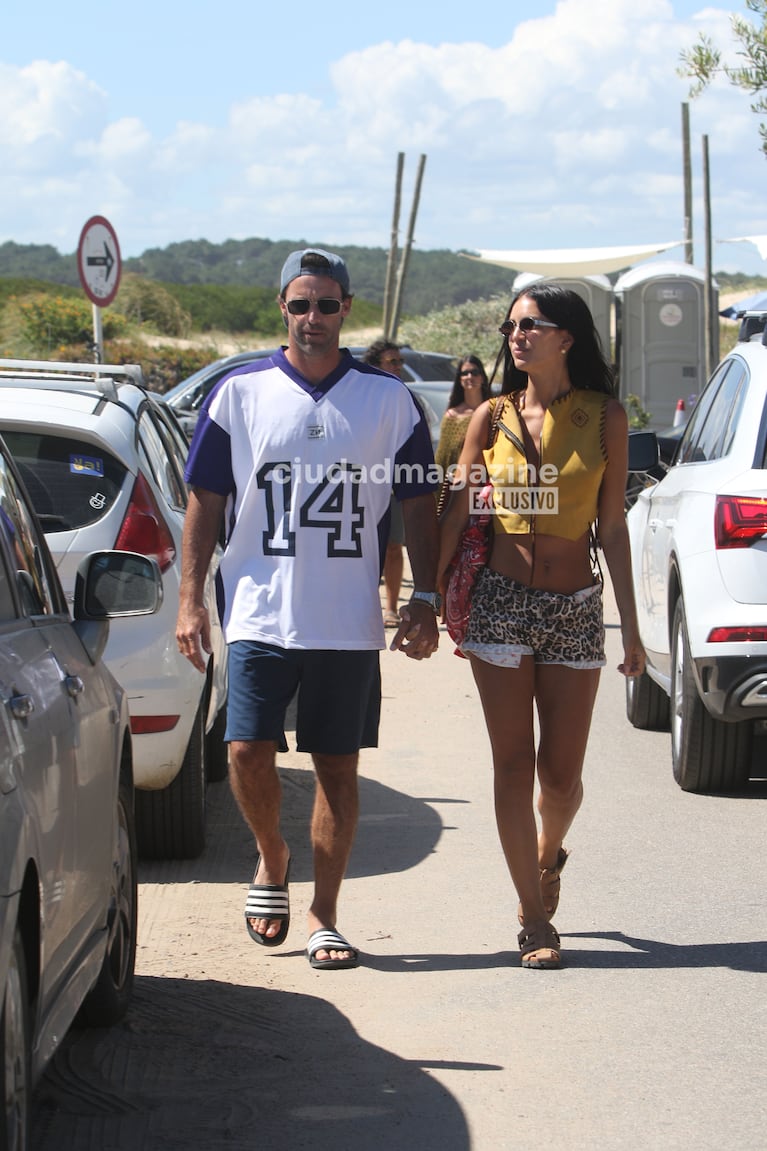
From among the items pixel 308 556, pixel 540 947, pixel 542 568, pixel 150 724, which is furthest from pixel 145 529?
pixel 540 947

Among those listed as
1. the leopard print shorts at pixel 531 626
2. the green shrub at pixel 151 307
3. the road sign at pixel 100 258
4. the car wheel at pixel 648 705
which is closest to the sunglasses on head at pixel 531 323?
the leopard print shorts at pixel 531 626

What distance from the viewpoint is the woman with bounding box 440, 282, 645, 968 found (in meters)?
5.30

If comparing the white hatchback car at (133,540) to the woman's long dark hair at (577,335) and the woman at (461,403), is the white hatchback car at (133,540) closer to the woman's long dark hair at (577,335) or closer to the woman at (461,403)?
the woman's long dark hair at (577,335)

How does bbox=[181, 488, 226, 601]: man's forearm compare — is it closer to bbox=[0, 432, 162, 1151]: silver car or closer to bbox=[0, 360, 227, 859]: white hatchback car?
bbox=[0, 432, 162, 1151]: silver car

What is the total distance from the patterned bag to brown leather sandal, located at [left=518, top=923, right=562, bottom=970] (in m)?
0.84

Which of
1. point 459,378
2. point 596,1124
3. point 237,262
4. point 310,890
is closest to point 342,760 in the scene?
point 310,890

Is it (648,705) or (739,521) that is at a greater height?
(739,521)

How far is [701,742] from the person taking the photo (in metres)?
7.45

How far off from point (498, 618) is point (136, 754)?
58.9 inches

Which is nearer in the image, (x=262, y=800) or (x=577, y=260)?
(x=262, y=800)

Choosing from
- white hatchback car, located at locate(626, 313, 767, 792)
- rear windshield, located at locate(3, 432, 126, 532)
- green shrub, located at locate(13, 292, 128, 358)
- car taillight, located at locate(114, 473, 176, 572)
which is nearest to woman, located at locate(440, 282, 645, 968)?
car taillight, located at locate(114, 473, 176, 572)

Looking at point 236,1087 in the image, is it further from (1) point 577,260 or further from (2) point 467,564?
(1) point 577,260

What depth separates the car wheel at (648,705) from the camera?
29.9ft

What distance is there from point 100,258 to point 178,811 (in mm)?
10320
